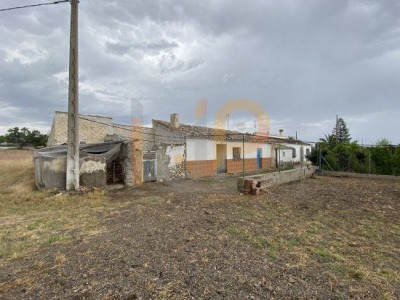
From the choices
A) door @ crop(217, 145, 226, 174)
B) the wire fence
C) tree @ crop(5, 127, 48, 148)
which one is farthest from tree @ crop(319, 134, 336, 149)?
tree @ crop(5, 127, 48, 148)

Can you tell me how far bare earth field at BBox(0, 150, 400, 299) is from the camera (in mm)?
2922

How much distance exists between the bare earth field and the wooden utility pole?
64.9 inches

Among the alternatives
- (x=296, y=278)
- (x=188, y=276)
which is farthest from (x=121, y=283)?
(x=296, y=278)

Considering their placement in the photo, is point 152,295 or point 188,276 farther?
point 188,276

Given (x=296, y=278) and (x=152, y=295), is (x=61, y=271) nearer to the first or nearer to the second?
(x=152, y=295)

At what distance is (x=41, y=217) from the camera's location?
6340 mm

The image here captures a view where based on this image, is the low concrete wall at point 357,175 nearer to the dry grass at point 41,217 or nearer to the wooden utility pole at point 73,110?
the dry grass at point 41,217

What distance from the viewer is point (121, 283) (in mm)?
3002

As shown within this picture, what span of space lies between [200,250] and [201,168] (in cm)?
1181

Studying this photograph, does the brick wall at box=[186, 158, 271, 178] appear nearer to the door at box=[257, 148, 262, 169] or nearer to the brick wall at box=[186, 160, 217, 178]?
the brick wall at box=[186, 160, 217, 178]

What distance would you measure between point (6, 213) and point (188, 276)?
Answer: 635 cm

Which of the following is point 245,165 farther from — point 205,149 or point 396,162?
point 396,162

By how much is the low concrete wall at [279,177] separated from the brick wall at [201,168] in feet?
17.7

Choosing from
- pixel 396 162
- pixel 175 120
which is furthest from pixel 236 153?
pixel 396 162
